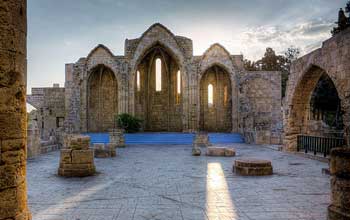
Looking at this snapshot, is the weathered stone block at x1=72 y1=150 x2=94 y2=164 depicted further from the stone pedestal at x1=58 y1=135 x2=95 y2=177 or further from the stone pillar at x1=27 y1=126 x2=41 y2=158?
the stone pillar at x1=27 y1=126 x2=41 y2=158

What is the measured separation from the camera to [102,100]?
27.1 meters

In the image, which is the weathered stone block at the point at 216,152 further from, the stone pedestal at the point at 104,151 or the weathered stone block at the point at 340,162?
the weathered stone block at the point at 340,162

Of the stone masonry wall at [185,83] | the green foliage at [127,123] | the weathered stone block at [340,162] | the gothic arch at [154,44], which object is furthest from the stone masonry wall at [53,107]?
the weathered stone block at [340,162]

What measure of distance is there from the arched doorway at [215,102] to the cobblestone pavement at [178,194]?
17.0 m

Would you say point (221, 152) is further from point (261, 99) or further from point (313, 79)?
point (261, 99)

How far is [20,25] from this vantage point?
10.3 feet

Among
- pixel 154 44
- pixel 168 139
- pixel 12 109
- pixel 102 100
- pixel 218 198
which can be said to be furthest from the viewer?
pixel 102 100

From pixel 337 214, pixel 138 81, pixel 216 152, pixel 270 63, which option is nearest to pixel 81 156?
pixel 216 152

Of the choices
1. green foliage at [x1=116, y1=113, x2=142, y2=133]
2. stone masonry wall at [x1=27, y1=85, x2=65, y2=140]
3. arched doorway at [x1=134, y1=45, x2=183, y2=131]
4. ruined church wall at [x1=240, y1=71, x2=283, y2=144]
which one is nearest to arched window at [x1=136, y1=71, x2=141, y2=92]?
arched doorway at [x1=134, y1=45, x2=183, y2=131]

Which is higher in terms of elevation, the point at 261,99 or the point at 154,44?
the point at 154,44

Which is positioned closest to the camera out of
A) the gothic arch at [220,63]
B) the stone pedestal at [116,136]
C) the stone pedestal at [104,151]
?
the stone pedestal at [104,151]

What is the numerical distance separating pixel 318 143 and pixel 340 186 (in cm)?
928

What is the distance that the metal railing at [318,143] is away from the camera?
1128cm

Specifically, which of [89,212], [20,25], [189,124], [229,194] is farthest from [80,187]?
[189,124]
